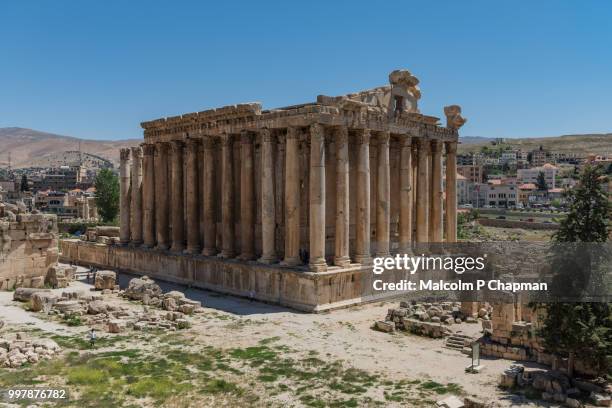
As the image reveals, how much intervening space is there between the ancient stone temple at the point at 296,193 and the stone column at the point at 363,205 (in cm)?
5

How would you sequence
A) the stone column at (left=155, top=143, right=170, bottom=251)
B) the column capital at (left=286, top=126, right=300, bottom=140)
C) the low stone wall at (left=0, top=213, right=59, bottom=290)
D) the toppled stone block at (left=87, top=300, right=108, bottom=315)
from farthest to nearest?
the stone column at (left=155, top=143, right=170, bottom=251)
the low stone wall at (left=0, top=213, right=59, bottom=290)
the column capital at (left=286, top=126, right=300, bottom=140)
the toppled stone block at (left=87, top=300, right=108, bottom=315)

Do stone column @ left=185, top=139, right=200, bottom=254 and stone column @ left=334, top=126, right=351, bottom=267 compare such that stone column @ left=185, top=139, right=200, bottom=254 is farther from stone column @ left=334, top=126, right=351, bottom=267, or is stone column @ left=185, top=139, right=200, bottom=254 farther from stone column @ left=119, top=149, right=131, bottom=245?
stone column @ left=334, top=126, right=351, bottom=267

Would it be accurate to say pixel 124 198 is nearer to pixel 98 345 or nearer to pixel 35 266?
pixel 35 266

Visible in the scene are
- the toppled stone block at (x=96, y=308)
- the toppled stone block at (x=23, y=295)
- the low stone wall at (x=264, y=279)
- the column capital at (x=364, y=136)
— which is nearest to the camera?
the toppled stone block at (x=96, y=308)

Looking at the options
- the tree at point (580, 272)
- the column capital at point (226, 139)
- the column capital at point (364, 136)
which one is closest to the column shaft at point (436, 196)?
the column capital at point (364, 136)

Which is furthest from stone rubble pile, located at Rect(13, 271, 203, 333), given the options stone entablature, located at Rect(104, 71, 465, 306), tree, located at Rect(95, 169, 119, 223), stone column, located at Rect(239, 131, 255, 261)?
tree, located at Rect(95, 169, 119, 223)

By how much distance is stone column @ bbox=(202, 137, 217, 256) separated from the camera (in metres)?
32.1

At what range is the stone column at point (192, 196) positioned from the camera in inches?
1324

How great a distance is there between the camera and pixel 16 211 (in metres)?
32.6

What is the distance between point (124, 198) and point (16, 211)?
8.56 m

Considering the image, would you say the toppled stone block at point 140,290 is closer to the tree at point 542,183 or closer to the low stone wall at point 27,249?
the low stone wall at point 27,249

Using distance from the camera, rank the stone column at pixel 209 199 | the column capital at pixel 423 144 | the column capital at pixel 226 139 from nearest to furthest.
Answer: the column capital at pixel 226 139
the column capital at pixel 423 144
the stone column at pixel 209 199

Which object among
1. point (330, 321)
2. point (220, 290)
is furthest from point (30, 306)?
point (330, 321)

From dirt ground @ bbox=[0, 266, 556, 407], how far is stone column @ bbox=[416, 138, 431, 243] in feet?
20.3
